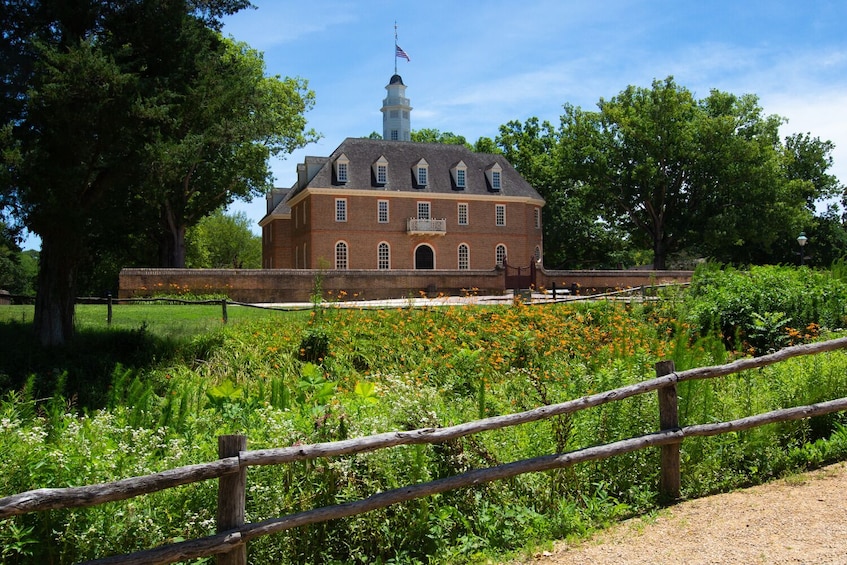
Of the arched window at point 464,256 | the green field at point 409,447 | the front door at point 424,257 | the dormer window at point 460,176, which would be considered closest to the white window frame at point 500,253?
the arched window at point 464,256

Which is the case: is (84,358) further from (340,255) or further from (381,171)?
(381,171)

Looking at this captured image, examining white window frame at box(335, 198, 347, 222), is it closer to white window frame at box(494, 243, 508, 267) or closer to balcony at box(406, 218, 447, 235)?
balcony at box(406, 218, 447, 235)

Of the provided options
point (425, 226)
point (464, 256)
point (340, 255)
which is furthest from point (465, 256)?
point (340, 255)

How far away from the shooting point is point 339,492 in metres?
5.29

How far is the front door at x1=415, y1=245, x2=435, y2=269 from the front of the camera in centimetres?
4747

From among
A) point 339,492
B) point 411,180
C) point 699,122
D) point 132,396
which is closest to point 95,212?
point 132,396

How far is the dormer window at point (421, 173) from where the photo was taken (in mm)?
47375

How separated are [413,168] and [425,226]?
13.6ft

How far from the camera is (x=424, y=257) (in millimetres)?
47719

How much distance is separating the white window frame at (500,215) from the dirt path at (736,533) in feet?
141

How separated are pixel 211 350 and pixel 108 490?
8.67m

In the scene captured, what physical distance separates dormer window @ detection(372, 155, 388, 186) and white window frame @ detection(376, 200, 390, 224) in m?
1.23

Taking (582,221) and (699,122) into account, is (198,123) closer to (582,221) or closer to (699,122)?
(699,122)

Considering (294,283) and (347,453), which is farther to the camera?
(294,283)
